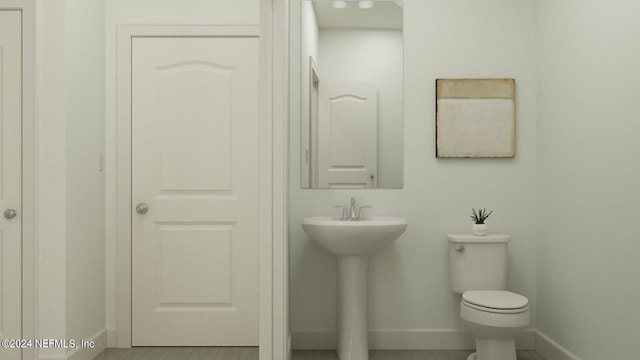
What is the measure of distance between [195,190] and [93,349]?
1.11 meters

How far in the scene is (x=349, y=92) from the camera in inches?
128

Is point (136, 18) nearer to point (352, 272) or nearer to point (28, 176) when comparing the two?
point (28, 176)

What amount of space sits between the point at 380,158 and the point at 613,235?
53.9 inches

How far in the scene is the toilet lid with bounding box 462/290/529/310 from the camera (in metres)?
2.56

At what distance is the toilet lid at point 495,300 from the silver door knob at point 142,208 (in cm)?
198

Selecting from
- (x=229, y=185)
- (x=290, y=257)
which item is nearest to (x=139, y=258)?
(x=229, y=185)

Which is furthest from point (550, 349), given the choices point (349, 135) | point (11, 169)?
point (11, 169)

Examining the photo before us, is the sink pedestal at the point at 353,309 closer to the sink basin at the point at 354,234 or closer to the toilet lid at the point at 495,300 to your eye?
the sink basin at the point at 354,234

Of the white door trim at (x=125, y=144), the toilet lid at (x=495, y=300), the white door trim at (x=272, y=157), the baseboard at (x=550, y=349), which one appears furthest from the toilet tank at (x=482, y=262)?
the white door trim at (x=125, y=144)

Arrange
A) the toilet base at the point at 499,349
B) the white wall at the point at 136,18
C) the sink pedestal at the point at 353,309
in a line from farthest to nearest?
the white wall at the point at 136,18, the sink pedestal at the point at 353,309, the toilet base at the point at 499,349

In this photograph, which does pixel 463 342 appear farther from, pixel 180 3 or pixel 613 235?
pixel 180 3

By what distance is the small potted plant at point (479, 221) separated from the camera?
3.07m

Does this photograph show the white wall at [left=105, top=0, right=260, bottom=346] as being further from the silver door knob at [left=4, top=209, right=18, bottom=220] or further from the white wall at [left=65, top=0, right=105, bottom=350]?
the silver door knob at [left=4, top=209, right=18, bottom=220]

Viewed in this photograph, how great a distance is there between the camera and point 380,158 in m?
3.25
